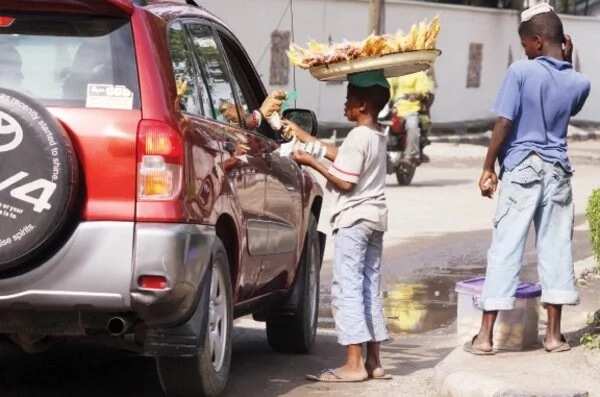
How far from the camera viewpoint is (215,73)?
7.55m

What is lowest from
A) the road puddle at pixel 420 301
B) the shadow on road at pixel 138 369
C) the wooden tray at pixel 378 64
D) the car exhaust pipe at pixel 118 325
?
the road puddle at pixel 420 301

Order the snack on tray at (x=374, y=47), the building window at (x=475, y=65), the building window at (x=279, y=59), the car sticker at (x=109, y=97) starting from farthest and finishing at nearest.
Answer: the building window at (x=475, y=65) < the building window at (x=279, y=59) < the snack on tray at (x=374, y=47) < the car sticker at (x=109, y=97)

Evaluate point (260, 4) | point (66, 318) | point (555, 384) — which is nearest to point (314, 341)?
point (555, 384)

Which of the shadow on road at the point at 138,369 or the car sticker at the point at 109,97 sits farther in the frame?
the shadow on road at the point at 138,369

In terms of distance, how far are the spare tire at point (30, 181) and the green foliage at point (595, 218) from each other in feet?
10.9

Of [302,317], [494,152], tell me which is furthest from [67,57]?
[302,317]

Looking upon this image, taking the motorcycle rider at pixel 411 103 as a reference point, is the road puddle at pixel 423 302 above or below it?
below

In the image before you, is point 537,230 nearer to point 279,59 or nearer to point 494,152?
point 494,152

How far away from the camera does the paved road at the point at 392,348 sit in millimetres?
7586

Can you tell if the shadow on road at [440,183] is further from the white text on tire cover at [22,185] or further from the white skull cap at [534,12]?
the white text on tire cover at [22,185]

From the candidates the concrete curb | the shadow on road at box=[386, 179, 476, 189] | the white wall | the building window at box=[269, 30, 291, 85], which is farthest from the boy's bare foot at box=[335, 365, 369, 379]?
the building window at box=[269, 30, 291, 85]

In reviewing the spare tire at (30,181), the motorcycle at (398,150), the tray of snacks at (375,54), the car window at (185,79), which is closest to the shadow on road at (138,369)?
the car window at (185,79)

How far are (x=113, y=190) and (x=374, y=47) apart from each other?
196 centimetres

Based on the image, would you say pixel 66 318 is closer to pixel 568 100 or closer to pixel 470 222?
pixel 568 100
